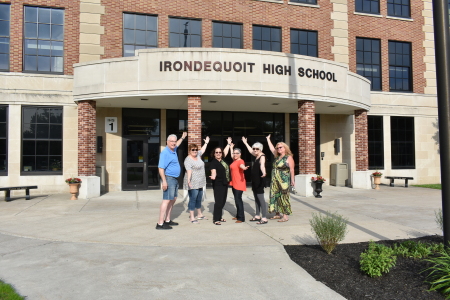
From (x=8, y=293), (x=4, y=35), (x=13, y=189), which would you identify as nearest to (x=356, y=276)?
(x=8, y=293)

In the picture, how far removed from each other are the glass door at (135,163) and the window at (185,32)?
14.0ft

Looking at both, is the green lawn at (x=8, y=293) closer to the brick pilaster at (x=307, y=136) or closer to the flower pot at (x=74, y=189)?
the flower pot at (x=74, y=189)

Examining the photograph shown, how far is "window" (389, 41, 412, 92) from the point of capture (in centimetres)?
1767

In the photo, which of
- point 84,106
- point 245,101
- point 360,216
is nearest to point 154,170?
point 84,106

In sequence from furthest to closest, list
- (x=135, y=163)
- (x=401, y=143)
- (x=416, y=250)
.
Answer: (x=401, y=143)
(x=135, y=163)
(x=416, y=250)

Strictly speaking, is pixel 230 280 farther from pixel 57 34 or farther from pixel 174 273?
pixel 57 34

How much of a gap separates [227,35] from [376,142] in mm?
8983

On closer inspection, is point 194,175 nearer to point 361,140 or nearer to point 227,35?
point 227,35

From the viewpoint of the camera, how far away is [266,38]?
611 inches

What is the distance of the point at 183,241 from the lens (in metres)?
6.12

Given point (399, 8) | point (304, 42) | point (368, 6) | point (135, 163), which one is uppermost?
point (399, 8)

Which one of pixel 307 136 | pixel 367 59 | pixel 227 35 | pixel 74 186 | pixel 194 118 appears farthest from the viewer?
pixel 367 59

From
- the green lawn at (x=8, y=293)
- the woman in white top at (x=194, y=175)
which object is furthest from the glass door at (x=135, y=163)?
the green lawn at (x=8, y=293)

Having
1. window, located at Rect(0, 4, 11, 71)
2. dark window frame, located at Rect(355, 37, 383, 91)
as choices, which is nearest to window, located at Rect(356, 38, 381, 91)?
dark window frame, located at Rect(355, 37, 383, 91)
